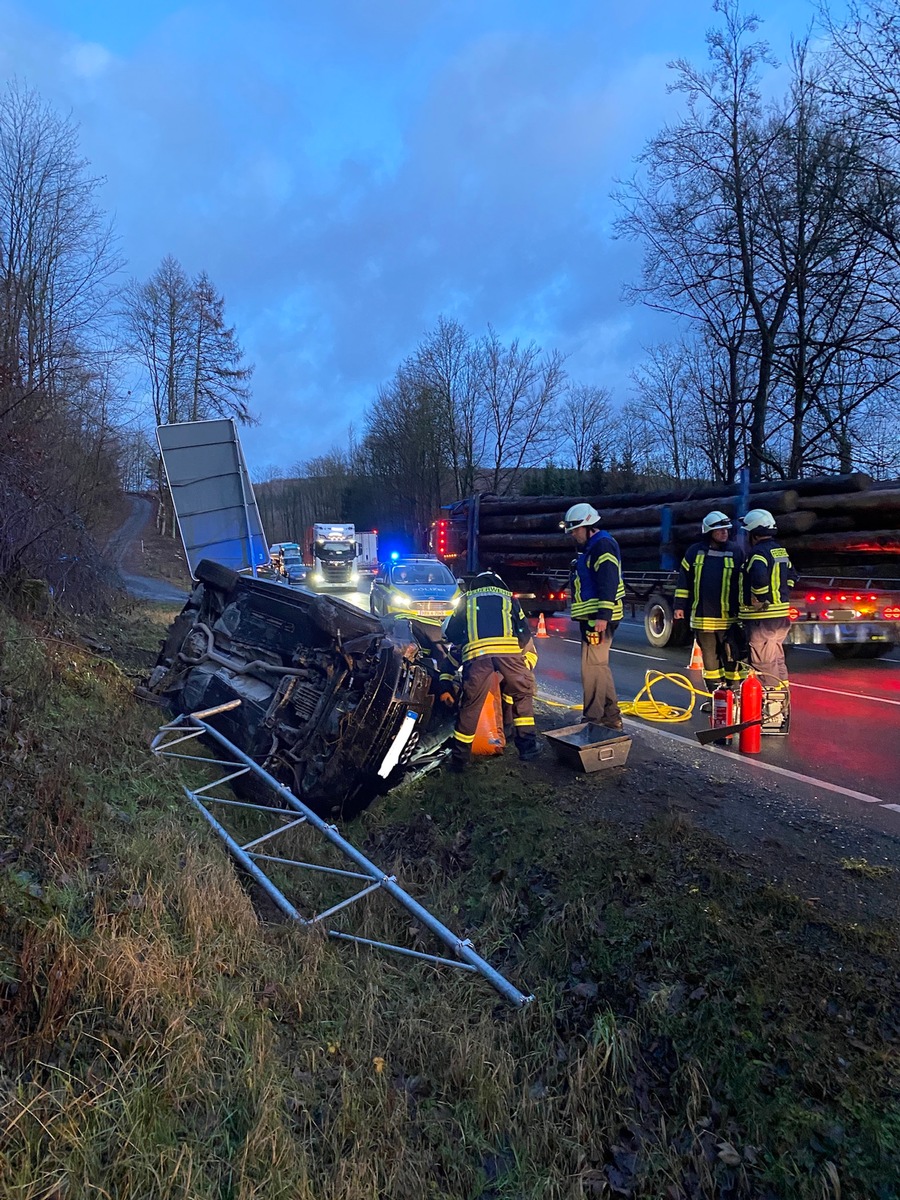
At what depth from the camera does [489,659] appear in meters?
5.45

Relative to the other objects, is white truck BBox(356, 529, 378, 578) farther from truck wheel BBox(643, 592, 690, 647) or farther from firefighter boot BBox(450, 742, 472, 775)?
firefighter boot BBox(450, 742, 472, 775)

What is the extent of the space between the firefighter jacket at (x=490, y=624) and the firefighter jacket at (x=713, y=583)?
7.69 feet

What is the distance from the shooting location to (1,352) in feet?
26.5

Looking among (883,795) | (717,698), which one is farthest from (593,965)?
(717,698)

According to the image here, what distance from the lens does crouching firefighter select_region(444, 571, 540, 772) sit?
5.45 metres

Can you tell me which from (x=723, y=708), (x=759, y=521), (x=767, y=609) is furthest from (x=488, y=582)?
(x=759, y=521)

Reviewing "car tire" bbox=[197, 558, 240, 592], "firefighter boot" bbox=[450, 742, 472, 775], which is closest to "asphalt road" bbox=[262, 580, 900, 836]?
"firefighter boot" bbox=[450, 742, 472, 775]

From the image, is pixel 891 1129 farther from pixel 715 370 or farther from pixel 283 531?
pixel 283 531

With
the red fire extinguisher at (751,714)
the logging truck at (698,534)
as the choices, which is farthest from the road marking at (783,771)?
the logging truck at (698,534)

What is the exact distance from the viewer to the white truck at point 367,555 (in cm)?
3368

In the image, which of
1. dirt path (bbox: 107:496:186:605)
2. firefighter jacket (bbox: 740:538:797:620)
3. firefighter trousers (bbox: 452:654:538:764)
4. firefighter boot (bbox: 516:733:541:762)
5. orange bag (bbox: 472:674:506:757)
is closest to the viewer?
firefighter trousers (bbox: 452:654:538:764)

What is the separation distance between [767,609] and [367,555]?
3148 centimetres

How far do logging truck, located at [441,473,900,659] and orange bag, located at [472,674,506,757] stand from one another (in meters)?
5.07

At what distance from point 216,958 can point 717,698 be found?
15.6 feet
